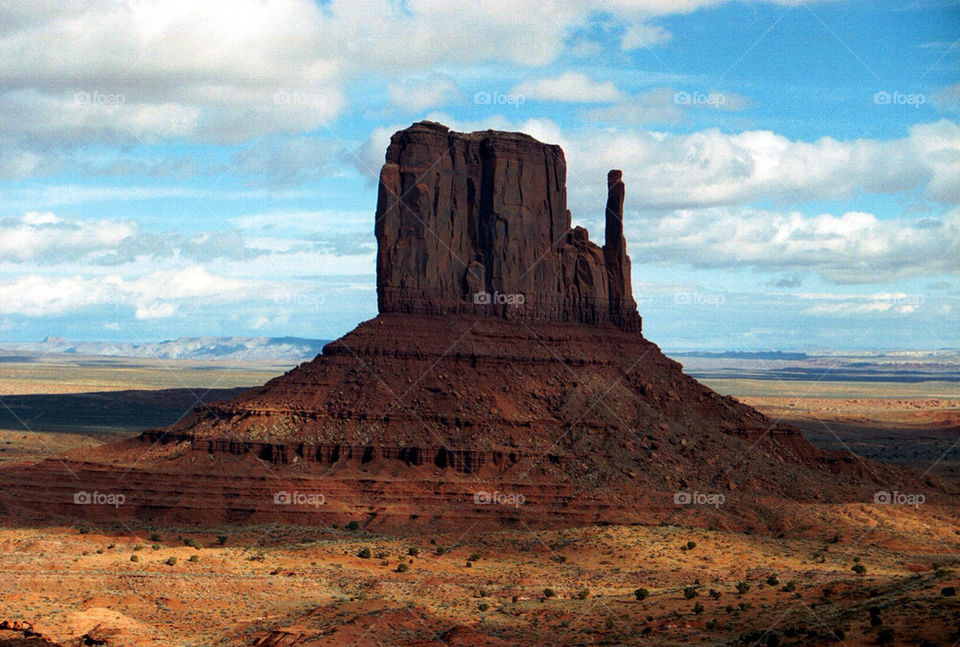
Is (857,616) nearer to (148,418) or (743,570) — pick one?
(743,570)

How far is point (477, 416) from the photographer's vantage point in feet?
260

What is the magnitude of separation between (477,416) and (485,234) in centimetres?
1430

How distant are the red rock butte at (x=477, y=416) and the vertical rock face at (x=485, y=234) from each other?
0.12 meters

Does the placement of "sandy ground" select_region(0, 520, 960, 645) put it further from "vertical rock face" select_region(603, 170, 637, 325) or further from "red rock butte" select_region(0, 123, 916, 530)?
"vertical rock face" select_region(603, 170, 637, 325)

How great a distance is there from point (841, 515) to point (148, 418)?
113144 millimetres

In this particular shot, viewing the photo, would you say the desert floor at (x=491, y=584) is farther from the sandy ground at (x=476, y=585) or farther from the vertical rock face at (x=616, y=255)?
the vertical rock face at (x=616, y=255)

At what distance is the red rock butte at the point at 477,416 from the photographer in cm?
7475

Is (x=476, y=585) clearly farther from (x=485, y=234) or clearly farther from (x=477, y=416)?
(x=485, y=234)

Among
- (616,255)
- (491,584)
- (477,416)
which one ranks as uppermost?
(616,255)

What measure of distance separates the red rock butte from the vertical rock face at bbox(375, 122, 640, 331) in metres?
0.12

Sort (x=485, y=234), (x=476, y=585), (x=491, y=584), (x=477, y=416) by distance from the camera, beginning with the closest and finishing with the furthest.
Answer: (x=476, y=585)
(x=491, y=584)
(x=477, y=416)
(x=485, y=234)

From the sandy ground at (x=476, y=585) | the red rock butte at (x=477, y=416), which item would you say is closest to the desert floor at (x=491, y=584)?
the sandy ground at (x=476, y=585)

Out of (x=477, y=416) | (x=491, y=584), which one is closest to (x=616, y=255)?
(x=477, y=416)

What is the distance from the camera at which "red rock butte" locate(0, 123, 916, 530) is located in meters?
74.8
